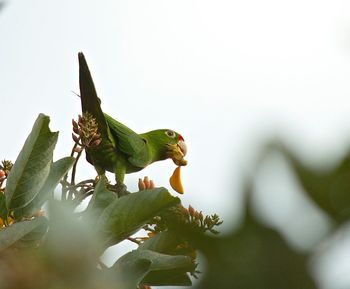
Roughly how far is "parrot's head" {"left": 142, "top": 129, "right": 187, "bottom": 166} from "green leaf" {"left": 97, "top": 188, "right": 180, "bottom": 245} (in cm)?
170

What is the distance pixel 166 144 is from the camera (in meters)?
2.80

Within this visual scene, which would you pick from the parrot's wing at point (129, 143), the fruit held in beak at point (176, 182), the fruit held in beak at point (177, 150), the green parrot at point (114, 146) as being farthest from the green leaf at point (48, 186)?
the fruit held in beak at point (177, 150)

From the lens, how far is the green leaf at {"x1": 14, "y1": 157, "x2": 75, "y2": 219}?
0.82 meters

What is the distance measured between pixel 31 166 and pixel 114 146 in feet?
4.65

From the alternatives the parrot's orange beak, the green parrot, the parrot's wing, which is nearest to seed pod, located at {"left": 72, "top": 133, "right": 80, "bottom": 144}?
the green parrot

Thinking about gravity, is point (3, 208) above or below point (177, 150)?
above

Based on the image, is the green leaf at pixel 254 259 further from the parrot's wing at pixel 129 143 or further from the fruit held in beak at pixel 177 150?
the fruit held in beak at pixel 177 150

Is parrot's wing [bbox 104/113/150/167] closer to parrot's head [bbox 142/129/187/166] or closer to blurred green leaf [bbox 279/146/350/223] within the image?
parrot's head [bbox 142/129/187/166]

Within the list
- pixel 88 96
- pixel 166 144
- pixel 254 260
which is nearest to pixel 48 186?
pixel 254 260

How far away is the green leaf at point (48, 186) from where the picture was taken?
823mm

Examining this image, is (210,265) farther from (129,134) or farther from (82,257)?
(129,134)

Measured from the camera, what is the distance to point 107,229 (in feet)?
2.21

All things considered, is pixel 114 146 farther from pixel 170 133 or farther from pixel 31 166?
pixel 31 166

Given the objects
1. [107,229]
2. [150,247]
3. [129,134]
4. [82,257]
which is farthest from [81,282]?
[129,134]
